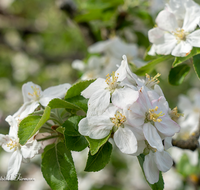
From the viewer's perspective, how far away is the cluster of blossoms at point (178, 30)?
3.11ft

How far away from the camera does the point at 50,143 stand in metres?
0.92

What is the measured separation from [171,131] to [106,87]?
10.1 inches

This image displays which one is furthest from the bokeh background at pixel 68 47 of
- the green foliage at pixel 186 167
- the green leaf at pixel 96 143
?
the green leaf at pixel 96 143

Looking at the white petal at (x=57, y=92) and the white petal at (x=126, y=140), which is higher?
the white petal at (x=57, y=92)

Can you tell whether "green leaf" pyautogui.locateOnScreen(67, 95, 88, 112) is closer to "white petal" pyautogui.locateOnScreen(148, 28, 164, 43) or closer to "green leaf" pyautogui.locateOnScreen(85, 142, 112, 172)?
"green leaf" pyautogui.locateOnScreen(85, 142, 112, 172)

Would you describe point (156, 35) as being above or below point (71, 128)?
above

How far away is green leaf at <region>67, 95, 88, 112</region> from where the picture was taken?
2.65 ft

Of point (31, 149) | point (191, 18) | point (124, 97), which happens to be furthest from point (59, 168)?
point (191, 18)

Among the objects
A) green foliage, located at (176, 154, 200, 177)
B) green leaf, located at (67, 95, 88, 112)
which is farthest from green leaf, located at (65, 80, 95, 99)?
green foliage, located at (176, 154, 200, 177)

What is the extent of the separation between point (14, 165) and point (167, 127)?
0.56 metres

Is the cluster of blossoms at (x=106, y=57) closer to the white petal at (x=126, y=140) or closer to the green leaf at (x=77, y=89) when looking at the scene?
the green leaf at (x=77, y=89)

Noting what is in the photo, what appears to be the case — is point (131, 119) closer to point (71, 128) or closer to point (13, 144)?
point (71, 128)

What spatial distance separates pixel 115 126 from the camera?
2.42ft

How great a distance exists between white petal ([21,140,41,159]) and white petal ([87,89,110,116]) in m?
0.24
